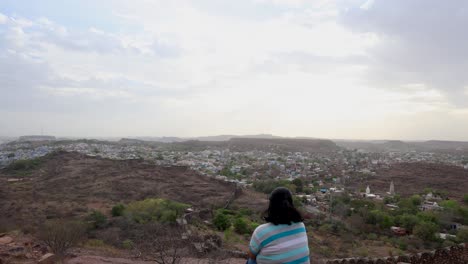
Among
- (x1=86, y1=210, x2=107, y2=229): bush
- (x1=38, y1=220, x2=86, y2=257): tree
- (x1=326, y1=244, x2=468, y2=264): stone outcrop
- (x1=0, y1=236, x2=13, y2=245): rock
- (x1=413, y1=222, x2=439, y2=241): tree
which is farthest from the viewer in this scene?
(x1=86, y1=210, x2=107, y2=229): bush

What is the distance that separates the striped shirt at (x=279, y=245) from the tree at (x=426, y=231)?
11008 millimetres

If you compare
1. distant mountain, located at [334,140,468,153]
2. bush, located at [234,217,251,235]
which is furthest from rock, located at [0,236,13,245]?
distant mountain, located at [334,140,468,153]

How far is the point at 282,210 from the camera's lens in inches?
82.3

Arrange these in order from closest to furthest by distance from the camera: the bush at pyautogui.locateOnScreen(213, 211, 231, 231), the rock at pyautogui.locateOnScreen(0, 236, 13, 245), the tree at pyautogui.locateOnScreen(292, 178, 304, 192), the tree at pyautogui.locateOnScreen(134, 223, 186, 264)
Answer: the tree at pyautogui.locateOnScreen(134, 223, 186, 264) < the rock at pyautogui.locateOnScreen(0, 236, 13, 245) < the bush at pyautogui.locateOnScreen(213, 211, 231, 231) < the tree at pyautogui.locateOnScreen(292, 178, 304, 192)

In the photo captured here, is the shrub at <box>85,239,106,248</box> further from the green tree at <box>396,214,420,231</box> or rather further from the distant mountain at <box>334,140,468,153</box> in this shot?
the distant mountain at <box>334,140,468,153</box>

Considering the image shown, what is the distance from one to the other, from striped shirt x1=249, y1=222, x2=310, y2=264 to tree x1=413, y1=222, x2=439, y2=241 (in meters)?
11.0

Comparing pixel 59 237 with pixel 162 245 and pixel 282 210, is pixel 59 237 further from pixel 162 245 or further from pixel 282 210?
pixel 282 210

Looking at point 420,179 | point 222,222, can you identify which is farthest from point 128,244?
point 420,179

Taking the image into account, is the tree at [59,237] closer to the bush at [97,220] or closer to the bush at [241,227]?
the bush at [97,220]

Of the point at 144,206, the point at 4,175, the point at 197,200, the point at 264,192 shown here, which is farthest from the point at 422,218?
the point at 4,175

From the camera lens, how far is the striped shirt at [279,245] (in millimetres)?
2033

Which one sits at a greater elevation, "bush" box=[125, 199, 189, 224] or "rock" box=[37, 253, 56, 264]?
"rock" box=[37, 253, 56, 264]

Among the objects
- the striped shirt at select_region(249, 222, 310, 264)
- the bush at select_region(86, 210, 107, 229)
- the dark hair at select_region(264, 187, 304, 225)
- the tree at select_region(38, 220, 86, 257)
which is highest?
the dark hair at select_region(264, 187, 304, 225)

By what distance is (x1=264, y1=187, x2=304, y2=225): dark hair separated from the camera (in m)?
2.07
